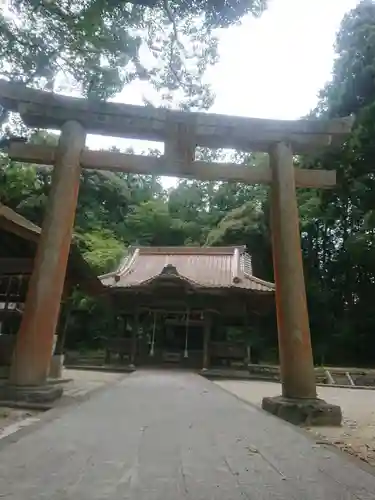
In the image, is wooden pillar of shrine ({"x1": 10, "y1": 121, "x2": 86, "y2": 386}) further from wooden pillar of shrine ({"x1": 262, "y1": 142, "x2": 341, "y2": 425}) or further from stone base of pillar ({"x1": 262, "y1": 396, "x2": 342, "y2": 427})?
stone base of pillar ({"x1": 262, "y1": 396, "x2": 342, "y2": 427})

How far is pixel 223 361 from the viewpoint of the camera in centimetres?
1616

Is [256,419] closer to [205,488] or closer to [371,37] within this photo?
[205,488]

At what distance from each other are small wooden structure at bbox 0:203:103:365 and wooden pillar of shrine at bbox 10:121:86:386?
33.8 inches

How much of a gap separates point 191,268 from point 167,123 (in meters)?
12.1

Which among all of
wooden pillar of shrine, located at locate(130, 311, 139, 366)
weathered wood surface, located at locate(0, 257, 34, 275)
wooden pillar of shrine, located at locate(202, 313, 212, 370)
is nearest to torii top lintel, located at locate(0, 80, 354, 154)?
weathered wood surface, located at locate(0, 257, 34, 275)

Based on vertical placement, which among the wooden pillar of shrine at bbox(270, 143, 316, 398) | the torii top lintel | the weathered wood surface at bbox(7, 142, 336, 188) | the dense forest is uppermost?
the dense forest

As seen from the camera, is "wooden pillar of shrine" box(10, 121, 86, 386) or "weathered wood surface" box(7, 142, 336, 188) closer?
"wooden pillar of shrine" box(10, 121, 86, 386)

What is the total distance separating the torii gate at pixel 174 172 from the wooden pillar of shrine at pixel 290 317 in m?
0.01

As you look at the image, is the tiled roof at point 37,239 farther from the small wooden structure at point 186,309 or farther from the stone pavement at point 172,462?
the small wooden structure at point 186,309

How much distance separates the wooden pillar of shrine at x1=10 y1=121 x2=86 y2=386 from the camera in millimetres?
5707

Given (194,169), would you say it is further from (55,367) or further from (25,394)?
(55,367)

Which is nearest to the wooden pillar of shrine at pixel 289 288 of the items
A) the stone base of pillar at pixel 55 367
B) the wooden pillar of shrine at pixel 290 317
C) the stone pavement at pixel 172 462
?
the wooden pillar of shrine at pixel 290 317

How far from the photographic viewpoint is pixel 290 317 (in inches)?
235

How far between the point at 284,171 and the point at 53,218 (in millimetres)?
3392
